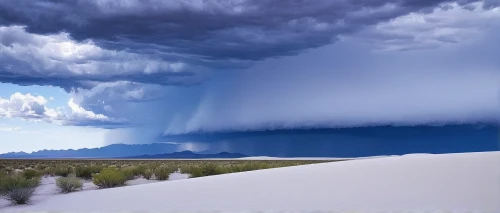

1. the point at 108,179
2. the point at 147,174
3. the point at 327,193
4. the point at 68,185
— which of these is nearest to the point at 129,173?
the point at 147,174

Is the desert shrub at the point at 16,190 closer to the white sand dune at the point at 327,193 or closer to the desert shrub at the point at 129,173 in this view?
the white sand dune at the point at 327,193

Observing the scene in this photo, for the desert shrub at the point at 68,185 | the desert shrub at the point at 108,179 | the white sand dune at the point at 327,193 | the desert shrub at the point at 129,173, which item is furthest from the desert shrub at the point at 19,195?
the desert shrub at the point at 129,173

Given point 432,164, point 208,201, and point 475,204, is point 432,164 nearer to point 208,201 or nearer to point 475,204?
point 475,204

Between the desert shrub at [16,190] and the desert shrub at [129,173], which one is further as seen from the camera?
the desert shrub at [129,173]

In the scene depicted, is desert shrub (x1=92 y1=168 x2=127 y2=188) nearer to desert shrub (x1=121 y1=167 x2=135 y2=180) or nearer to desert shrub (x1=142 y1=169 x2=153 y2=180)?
desert shrub (x1=121 y1=167 x2=135 y2=180)

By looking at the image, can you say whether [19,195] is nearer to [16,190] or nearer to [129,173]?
[16,190]

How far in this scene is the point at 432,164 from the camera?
83.4ft

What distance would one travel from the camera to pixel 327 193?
1936 cm

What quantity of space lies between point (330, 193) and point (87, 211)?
8071mm

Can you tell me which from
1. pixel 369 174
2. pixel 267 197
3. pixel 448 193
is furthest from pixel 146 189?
pixel 448 193

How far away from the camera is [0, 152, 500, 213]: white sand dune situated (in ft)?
55.1

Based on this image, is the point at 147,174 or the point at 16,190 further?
the point at 147,174

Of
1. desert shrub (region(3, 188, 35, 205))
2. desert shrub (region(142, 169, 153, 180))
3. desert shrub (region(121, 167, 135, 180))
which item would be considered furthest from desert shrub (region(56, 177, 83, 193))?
desert shrub (region(142, 169, 153, 180))

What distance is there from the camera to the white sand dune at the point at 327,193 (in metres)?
16.8
